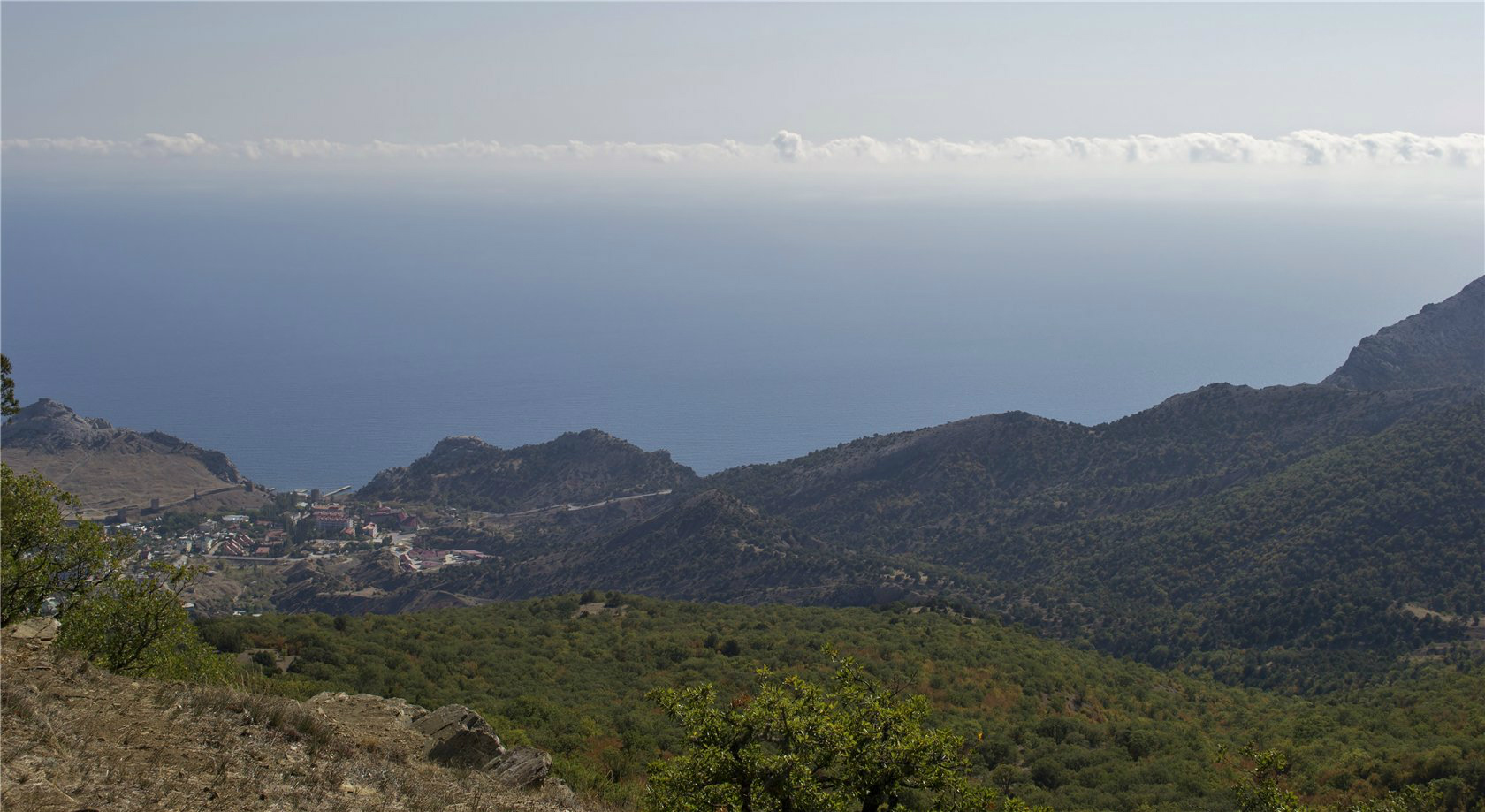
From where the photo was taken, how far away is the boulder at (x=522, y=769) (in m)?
14.1

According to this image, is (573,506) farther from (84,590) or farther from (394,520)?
(84,590)

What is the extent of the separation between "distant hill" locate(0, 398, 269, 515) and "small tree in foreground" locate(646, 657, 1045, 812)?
9011cm

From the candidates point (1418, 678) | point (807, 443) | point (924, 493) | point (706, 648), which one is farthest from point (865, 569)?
point (807, 443)

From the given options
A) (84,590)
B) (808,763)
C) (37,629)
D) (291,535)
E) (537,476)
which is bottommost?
(291,535)

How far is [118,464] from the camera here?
94062 millimetres

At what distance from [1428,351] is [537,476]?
76.3 m

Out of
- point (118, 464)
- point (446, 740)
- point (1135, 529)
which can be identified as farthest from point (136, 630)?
point (118, 464)

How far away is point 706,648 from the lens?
1249 inches

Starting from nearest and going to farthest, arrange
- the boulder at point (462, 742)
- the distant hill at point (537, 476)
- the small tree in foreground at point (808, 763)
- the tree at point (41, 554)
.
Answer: the small tree in foreground at point (808, 763) < the boulder at point (462, 742) < the tree at point (41, 554) < the distant hill at point (537, 476)

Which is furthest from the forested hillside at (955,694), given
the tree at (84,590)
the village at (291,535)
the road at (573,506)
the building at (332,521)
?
the building at (332,521)

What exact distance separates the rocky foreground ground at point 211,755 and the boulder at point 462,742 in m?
0.02

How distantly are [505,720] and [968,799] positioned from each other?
40.3 ft

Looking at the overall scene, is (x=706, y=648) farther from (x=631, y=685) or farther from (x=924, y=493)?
(x=924, y=493)

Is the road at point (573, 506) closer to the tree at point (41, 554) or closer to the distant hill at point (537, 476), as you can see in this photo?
the distant hill at point (537, 476)
